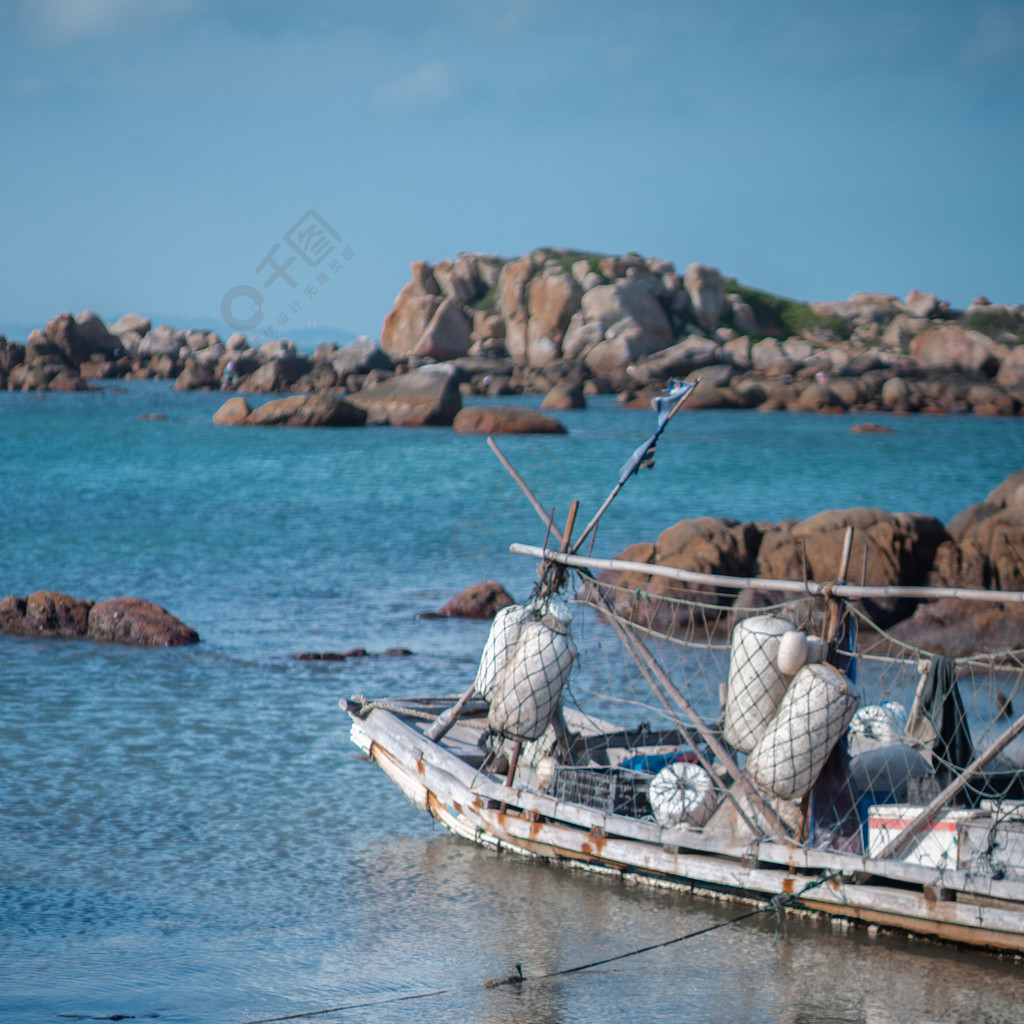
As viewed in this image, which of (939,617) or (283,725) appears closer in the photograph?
(283,725)

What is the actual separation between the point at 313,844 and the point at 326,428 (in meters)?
48.2

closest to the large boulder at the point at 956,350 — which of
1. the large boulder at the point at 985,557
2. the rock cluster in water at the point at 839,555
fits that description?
the large boulder at the point at 985,557

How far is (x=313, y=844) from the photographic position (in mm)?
10484

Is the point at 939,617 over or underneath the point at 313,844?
over

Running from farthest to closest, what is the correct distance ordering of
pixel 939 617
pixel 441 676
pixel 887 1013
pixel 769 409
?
1. pixel 769 409
2. pixel 939 617
3. pixel 441 676
4. pixel 887 1013

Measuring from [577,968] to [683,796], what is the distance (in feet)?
5.25

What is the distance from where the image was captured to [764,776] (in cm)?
861

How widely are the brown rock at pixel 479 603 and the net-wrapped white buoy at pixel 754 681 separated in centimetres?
1001

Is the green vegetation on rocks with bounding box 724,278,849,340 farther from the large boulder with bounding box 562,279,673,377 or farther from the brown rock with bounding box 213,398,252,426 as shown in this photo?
the brown rock with bounding box 213,398,252,426

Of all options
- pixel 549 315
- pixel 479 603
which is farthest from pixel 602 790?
pixel 549 315

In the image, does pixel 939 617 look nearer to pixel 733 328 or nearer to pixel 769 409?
pixel 769 409

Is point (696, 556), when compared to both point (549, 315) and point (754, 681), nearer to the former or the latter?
point (754, 681)

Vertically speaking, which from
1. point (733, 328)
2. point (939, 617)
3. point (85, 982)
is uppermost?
point (733, 328)

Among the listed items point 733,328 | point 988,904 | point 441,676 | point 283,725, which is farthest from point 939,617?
point 733,328
